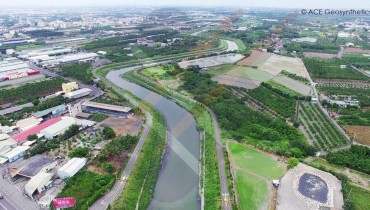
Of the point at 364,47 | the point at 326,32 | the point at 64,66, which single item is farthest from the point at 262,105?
the point at 326,32

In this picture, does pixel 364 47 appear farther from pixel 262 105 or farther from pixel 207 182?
pixel 207 182

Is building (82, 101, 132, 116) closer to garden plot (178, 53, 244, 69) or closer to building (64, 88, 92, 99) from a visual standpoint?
building (64, 88, 92, 99)

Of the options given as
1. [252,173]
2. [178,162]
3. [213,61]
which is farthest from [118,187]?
[213,61]

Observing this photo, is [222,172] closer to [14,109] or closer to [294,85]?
[294,85]

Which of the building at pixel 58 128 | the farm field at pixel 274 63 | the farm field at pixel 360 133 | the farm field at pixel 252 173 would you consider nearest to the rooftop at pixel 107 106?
the building at pixel 58 128

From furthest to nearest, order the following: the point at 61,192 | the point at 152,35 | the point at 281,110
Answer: the point at 152,35 < the point at 281,110 < the point at 61,192

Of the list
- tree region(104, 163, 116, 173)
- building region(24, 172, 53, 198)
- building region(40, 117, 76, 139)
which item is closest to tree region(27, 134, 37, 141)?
building region(40, 117, 76, 139)

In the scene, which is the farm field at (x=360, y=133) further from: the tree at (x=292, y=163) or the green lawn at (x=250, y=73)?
the green lawn at (x=250, y=73)
